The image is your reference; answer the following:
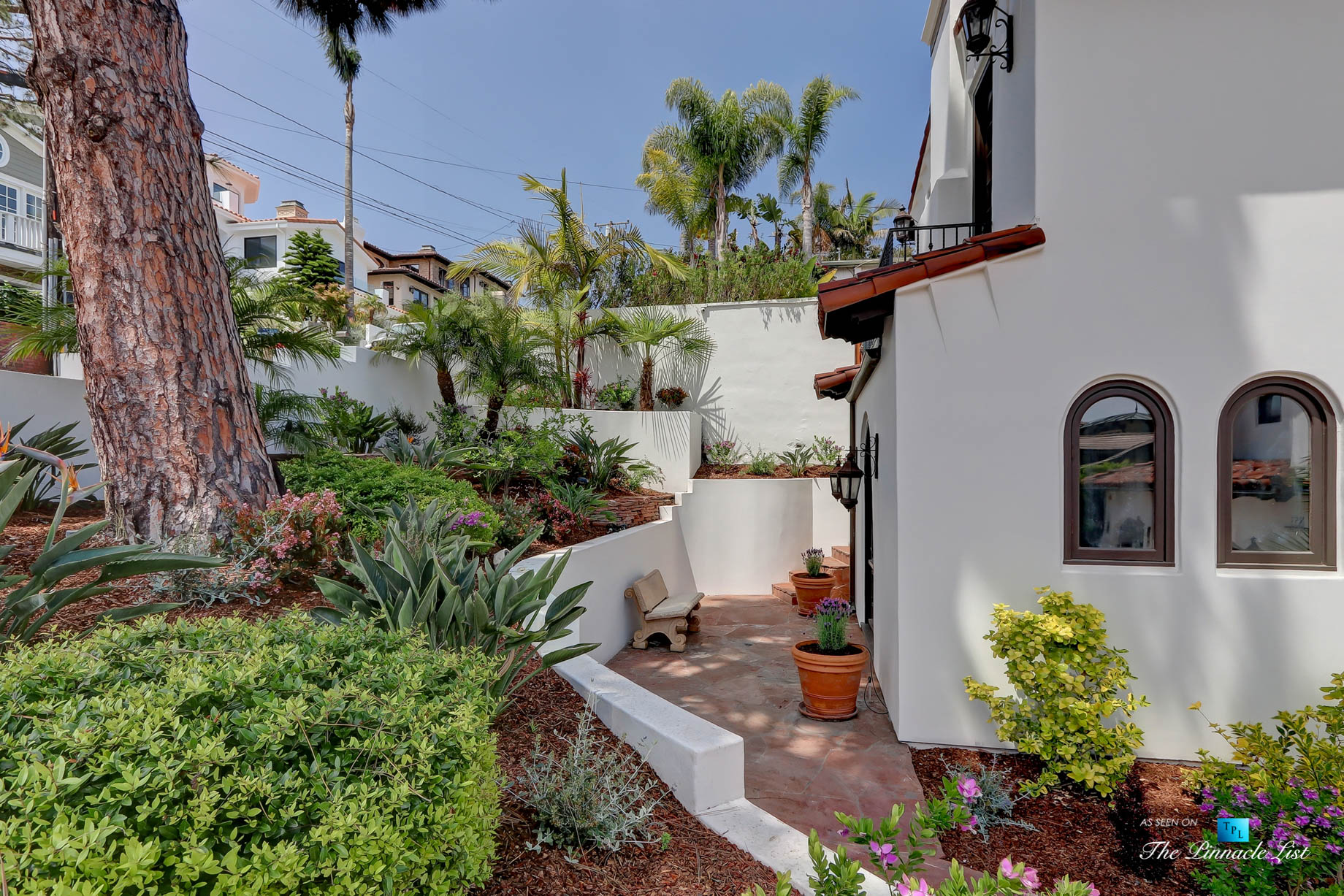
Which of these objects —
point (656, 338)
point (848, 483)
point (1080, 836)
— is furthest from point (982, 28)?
point (656, 338)

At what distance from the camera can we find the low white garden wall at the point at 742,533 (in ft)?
35.0

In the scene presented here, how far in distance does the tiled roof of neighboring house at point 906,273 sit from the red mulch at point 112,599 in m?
3.91

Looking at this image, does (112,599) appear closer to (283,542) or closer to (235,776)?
(283,542)

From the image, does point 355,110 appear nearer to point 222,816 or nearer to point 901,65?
point 901,65

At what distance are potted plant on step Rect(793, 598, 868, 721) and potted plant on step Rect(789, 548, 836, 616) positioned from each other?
3514mm

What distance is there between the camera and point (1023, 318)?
185 inches

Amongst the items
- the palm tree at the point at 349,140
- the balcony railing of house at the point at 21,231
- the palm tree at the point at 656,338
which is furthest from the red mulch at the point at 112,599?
the balcony railing of house at the point at 21,231

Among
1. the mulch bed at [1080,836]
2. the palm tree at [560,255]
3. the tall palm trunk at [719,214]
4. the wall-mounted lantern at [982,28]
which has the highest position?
the tall palm trunk at [719,214]

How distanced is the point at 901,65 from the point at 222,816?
462 inches

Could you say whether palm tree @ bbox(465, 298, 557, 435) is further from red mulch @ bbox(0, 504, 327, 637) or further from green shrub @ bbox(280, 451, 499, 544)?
red mulch @ bbox(0, 504, 327, 637)

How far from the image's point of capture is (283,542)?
442 cm

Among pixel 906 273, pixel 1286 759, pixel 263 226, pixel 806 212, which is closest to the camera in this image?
pixel 1286 759

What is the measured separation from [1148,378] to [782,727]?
3.58m

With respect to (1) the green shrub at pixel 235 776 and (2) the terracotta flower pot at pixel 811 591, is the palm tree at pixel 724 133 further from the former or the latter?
(1) the green shrub at pixel 235 776
